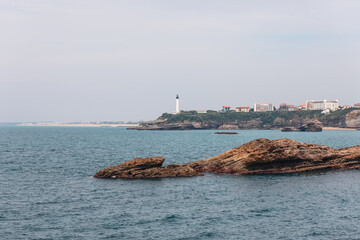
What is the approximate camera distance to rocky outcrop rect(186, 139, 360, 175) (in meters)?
56.2

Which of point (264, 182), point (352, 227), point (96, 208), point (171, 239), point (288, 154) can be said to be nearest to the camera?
point (171, 239)

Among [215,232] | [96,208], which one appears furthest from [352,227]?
[96,208]

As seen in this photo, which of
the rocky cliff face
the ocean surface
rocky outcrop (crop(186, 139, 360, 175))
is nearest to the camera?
the ocean surface

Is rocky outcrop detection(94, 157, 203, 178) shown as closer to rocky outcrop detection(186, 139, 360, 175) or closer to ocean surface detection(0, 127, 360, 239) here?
ocean surface detection(0, 127, 360, 239)

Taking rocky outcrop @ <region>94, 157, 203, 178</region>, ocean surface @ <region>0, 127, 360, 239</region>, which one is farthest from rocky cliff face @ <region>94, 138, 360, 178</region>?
ocean surface @ <region>0, 127, 360, 239</region>

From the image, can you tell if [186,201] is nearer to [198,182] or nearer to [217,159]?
[198,182]

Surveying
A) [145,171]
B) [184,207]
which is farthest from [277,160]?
[184,207]

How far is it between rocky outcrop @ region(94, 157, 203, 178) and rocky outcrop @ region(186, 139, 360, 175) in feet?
16.4

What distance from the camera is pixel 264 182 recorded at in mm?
48594

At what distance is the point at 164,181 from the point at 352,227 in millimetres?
25495

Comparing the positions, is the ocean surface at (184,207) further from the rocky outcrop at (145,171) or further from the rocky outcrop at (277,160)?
the rocky outcrop at (277,160)

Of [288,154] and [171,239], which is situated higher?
[288,154]

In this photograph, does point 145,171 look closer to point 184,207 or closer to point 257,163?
point 257,163

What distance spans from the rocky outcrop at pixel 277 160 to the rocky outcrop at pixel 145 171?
196 inches
